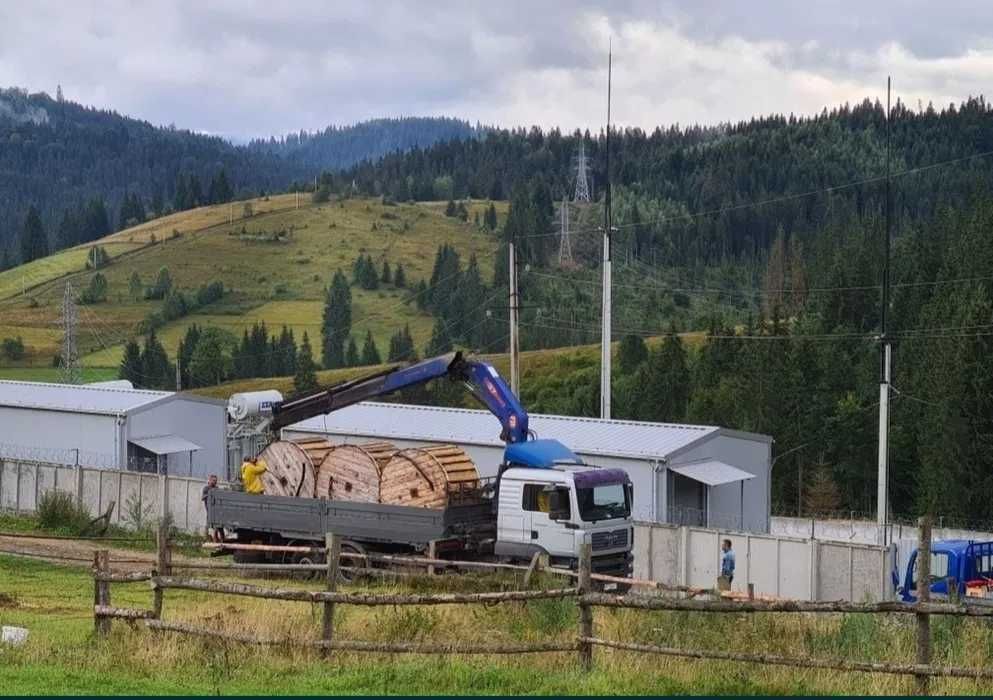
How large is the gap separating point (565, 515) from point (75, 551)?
44.5 ft

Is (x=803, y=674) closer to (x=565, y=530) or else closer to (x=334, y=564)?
(x=334, y=564)

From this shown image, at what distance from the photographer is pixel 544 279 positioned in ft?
559

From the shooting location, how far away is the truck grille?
28.7 metres

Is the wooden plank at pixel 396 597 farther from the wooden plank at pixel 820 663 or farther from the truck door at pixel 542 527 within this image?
the truck door at pixel 542 527

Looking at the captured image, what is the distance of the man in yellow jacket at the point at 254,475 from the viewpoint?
3241cm

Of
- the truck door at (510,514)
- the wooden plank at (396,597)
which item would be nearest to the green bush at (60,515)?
the truck door at (510,514)

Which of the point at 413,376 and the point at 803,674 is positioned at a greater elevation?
the point at 413,376

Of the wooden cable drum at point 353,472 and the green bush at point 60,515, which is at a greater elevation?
the wooden cable drum at point 353,472

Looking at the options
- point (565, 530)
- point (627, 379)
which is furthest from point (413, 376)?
point (627, 379)

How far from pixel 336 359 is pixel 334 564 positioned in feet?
406

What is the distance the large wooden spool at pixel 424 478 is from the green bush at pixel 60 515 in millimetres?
12203

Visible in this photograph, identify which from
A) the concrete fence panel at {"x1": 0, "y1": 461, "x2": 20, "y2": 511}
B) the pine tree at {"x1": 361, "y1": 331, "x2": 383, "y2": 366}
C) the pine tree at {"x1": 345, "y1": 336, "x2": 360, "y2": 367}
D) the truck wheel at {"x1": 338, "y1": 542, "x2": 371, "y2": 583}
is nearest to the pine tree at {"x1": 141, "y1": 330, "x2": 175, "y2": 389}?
the pine tree at {"x1": 345, "y1": 336, "x2": 360, "y2": 367}

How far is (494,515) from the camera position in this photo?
30.2 metres

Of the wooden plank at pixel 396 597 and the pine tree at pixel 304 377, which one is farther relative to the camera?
Answer: the pine tree at pixel 304 377
